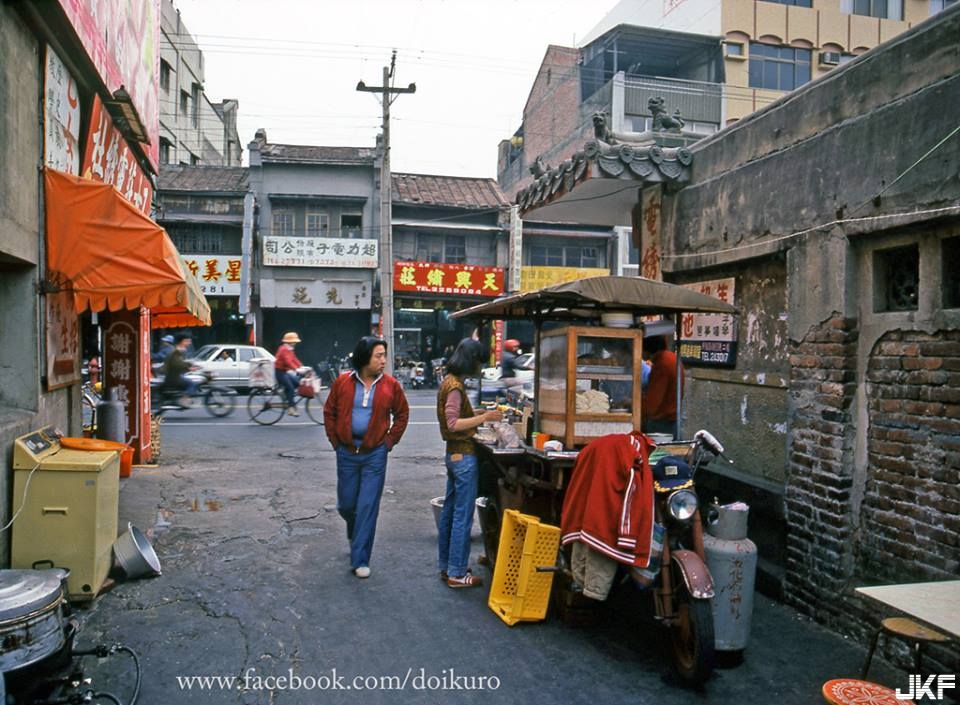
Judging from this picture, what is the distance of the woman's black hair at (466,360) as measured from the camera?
527 cm

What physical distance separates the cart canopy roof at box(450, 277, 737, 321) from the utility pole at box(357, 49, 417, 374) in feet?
58.2

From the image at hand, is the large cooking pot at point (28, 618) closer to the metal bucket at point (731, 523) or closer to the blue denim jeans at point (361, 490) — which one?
the blue denim jeans at point (361, 490)

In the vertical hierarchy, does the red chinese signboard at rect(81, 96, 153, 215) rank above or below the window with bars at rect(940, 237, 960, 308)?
above

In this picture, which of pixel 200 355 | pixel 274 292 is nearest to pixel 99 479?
pixel 200 355

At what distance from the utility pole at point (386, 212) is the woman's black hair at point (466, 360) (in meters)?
18.0

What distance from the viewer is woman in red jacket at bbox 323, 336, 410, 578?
18.0 feet

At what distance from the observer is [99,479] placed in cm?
468

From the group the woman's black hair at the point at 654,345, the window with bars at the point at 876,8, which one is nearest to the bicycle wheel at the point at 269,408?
the woman's black hair at the point at 654,345

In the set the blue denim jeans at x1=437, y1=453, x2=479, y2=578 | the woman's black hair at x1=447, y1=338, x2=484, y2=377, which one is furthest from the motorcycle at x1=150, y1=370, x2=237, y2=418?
the woman's black hair at x1=447, y1=338, x2=484, y2=377

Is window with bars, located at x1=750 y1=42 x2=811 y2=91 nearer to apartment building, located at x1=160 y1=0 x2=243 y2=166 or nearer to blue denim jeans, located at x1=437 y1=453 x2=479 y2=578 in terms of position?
apartment building, located at x1=160 y1=0 x2=243 y2=166

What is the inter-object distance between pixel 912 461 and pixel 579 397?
2.10 metres

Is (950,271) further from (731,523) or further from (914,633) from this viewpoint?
(914,633)

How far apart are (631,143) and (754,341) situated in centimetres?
288

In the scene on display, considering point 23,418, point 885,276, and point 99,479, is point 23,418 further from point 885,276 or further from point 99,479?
point 885,276
